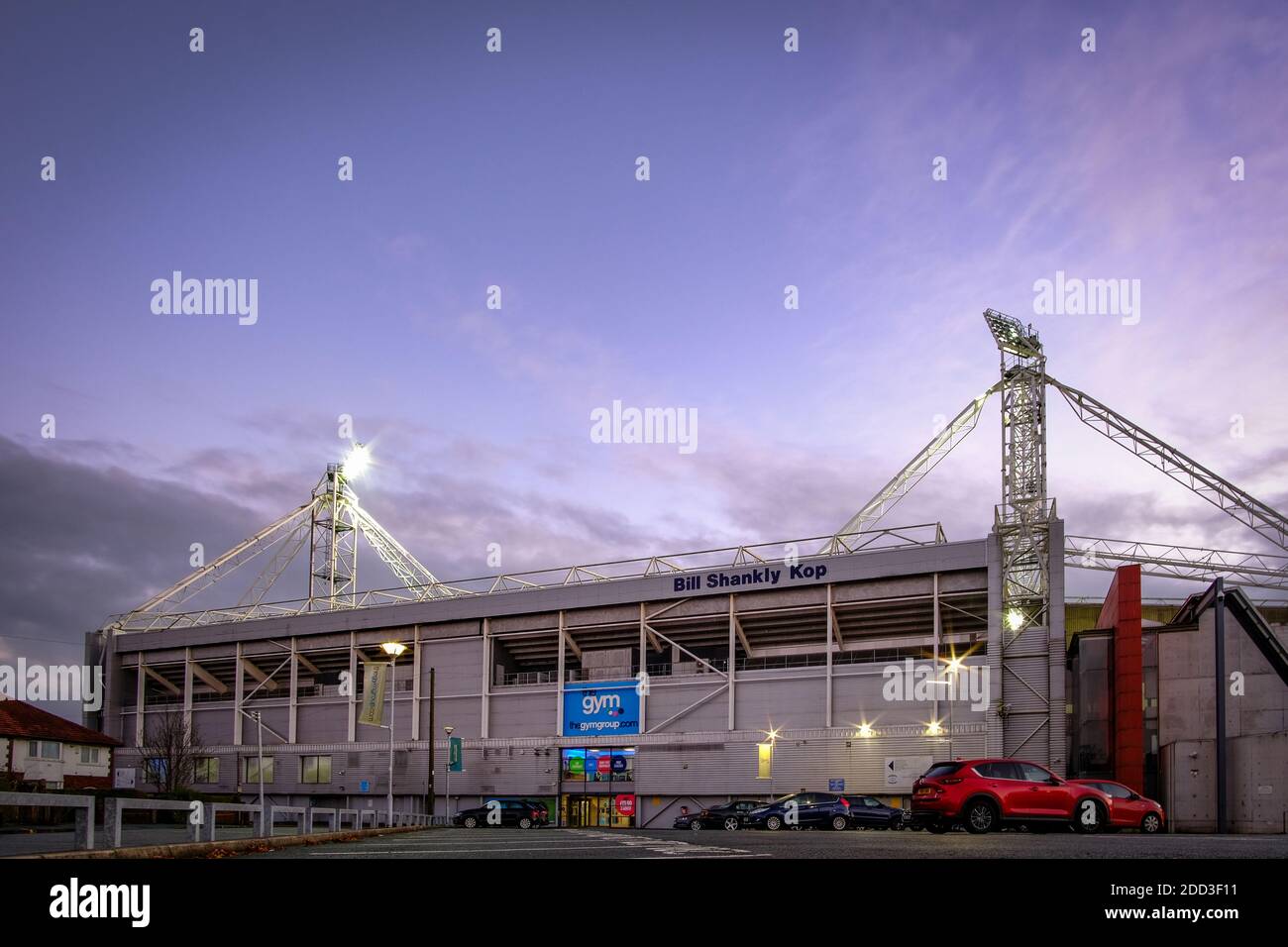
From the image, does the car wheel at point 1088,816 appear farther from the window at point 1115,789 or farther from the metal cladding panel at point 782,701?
the metal cladding panel at point 782,701

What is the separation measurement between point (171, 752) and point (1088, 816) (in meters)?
66.0

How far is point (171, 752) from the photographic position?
2985 inches

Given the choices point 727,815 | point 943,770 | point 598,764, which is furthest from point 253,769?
point 943,770

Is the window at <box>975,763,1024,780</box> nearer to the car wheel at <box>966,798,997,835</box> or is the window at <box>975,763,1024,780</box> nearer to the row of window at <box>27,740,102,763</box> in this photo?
the car wheel at <box>966,798,997,835</box>

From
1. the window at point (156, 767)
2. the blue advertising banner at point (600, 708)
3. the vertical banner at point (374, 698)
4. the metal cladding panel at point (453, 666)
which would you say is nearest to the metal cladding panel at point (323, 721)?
the metal cladding panel at point (453, 666)

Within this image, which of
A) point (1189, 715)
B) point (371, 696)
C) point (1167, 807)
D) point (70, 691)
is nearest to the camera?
point (1167, 807)

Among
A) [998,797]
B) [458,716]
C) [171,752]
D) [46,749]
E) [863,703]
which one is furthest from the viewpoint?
[171,752]

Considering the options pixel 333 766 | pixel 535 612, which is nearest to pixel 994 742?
pixel 535 612

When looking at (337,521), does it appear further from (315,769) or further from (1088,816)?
(1088,816)

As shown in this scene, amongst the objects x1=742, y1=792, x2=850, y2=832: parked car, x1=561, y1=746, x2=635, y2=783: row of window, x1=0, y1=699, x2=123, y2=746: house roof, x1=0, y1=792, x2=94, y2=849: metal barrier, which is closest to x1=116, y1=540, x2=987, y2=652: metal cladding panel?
x1=561, y1=746, x2=635, y2=783: row of window

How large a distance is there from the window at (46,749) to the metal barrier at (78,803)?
6285 cm
